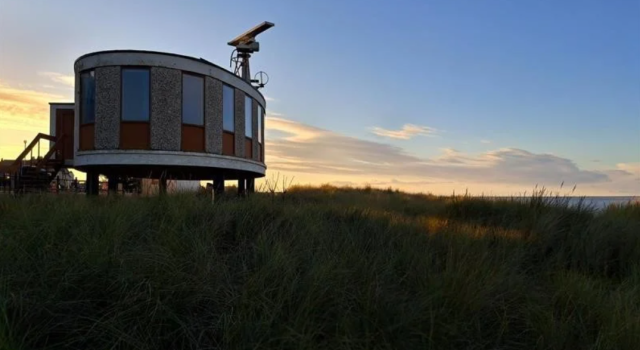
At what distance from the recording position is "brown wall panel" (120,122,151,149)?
35.0 feet

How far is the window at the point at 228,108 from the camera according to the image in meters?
12.4

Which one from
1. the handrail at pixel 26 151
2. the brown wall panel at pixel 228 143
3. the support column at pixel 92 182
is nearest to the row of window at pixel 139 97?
the brown wall panel at pixel 228 143

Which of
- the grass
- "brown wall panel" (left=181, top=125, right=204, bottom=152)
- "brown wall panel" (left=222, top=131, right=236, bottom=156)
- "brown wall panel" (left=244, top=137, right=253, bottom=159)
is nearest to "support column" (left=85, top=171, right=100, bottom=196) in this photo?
"brown wall panel" (left=181, top=125, right=204, bottom=152)

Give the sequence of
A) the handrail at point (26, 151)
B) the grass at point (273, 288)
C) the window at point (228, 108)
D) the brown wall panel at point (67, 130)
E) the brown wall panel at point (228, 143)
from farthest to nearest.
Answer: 1. the brown wall panel at point (67, 130)
2. the handrail at point (26, 151)
3. the window at point (228, 108)
4. the brown wall panel at point (228, 143)
5. the grass at point (273, 288)

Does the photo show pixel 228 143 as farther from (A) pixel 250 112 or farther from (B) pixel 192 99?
(A) pixel 250 112

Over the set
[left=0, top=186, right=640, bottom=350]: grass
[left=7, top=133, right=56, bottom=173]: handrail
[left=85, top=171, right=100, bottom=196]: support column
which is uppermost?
[left=7, top=133, right=56, bottom=173]: handrail

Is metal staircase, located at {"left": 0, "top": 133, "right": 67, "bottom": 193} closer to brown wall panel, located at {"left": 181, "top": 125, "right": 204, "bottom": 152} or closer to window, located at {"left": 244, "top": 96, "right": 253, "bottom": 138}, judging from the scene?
brown wall panel, located at {"left": 181, "top": 125, "right": 204, "bottom": 152}

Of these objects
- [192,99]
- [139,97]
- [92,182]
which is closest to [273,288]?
[139,97]

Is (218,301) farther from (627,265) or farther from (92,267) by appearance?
(627,265)

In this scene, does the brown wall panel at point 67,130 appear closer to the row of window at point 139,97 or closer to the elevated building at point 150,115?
the elevated building at point 150,115

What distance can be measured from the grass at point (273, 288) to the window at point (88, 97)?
246 inches

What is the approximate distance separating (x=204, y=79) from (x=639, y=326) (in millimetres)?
10704

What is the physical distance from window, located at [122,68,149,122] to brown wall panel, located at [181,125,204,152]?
98 cm

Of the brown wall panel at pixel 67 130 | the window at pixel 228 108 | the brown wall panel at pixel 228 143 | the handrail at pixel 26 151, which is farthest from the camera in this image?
the brown wall panel at pixel 67 130
